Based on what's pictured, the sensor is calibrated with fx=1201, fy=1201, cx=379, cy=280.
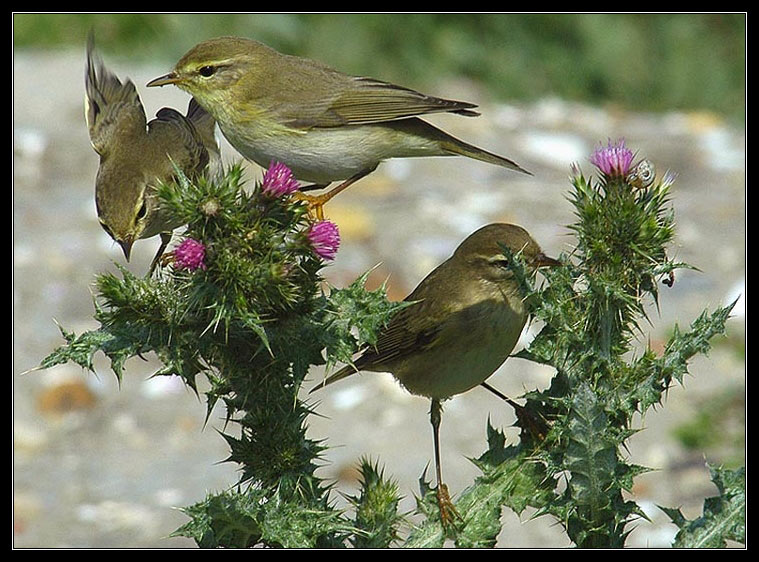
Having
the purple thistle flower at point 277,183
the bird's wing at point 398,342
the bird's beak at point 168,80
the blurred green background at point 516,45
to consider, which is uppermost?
the blurred green background at point 516,45

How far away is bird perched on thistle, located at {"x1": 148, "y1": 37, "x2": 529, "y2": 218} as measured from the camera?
13.9 ft

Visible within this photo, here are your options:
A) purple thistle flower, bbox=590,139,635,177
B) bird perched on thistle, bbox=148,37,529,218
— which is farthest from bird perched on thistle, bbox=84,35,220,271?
purple thistle flower, bbox=590,139,635,177

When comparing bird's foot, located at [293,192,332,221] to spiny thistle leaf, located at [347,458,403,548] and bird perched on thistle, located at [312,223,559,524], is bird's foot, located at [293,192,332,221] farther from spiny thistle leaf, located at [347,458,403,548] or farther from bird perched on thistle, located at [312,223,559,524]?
spiny thistle leaf, located at [347,458,403,548]

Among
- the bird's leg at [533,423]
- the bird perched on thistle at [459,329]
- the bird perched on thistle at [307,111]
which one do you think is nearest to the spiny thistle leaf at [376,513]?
the bird's leg at [533,423]

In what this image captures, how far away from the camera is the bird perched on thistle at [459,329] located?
14.5ft

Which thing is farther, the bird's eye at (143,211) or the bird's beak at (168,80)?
the bird's beak at (168,80)

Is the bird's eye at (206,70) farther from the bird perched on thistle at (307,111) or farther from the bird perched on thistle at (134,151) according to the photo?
the bird perched on thistle at (134,151)

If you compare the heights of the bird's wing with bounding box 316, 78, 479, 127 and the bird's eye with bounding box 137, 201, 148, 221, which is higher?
the bird's wing with bounding box 316, 78, 479, 127

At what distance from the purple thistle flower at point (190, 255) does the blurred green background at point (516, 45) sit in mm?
8741

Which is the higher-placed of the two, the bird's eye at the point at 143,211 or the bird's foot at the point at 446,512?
the bird's eye at the point at 143,211

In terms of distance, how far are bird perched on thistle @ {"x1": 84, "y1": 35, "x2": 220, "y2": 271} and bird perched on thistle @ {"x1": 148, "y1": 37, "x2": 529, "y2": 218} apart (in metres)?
0.17

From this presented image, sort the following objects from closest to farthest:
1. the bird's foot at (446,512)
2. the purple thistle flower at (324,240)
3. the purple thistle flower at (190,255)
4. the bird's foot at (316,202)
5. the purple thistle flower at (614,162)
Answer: the purple thistle flower at (190,255), the purple thistle flower at (324,240), the purple thistle flower at (614,162), the bird's foot at (446,512), the bird's foot at (316,202)

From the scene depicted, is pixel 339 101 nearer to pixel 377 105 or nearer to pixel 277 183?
pixel 377 105

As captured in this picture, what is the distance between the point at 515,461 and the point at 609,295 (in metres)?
0.71
